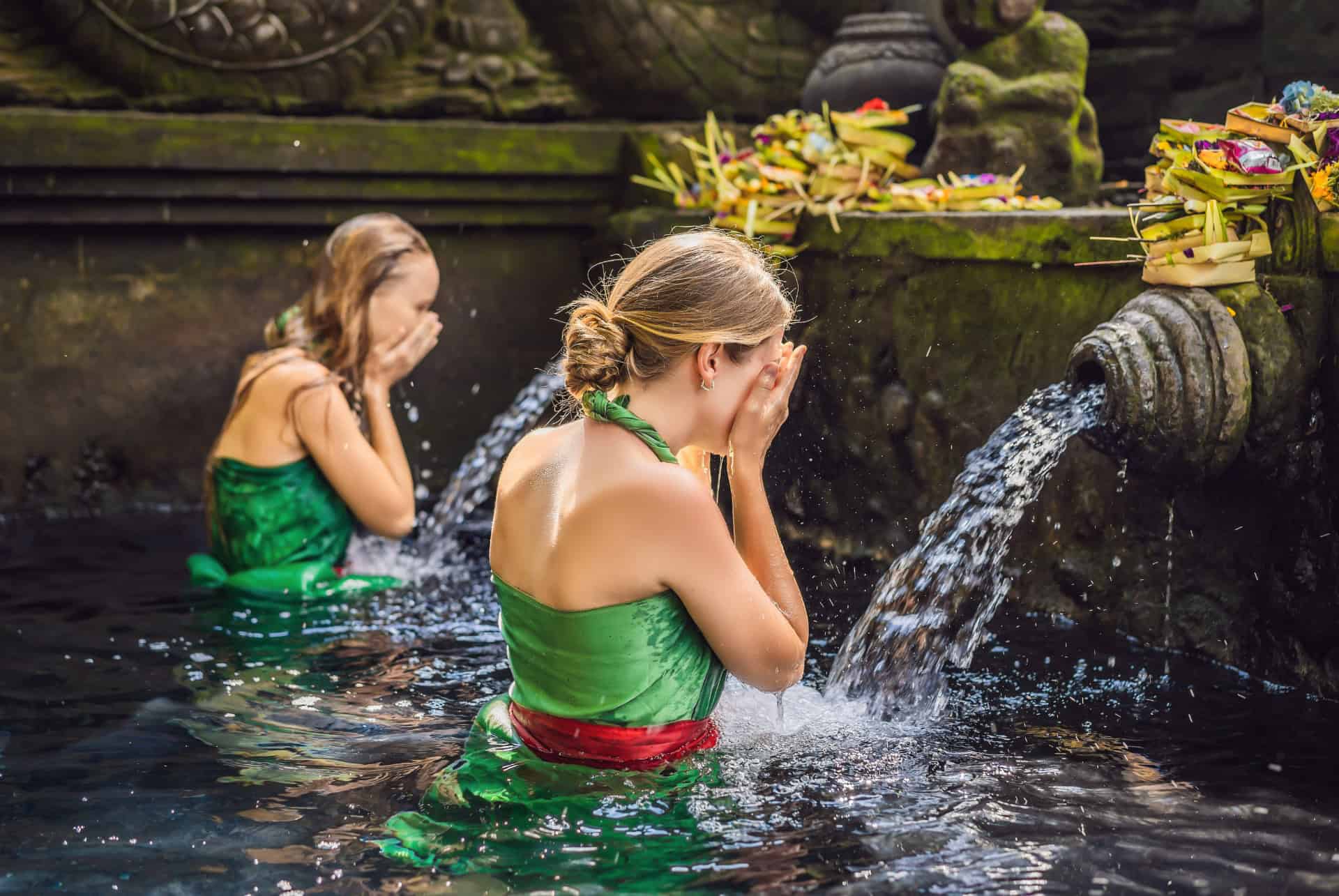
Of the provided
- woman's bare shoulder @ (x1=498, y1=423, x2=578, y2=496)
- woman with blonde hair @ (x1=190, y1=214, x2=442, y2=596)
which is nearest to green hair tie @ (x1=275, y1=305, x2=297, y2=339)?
woman with blonde hair @ (x1=190, y1=214, x2=442, y2=596)

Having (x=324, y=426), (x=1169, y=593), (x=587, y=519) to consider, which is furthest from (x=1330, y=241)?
(x=324, y=426)

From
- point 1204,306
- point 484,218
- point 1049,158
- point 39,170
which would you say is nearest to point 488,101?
point 484,218

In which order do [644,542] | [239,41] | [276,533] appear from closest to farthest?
[644,542] < [276,533] < [239,41]

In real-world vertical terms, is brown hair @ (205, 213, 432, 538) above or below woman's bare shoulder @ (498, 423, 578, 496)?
above

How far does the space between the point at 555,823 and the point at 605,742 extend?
0.59ft

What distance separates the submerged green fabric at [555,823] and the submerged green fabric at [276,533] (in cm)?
168

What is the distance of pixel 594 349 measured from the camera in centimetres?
248

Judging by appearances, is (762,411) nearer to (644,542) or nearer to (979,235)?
(644,542)

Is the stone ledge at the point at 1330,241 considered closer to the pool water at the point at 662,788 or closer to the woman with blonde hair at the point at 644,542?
the pool water at the point at 662,788

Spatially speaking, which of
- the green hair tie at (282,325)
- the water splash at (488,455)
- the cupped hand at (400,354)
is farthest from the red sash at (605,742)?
the water splash at (488,455)

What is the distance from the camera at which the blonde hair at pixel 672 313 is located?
96.7 inches

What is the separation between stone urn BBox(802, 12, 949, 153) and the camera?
5367mm

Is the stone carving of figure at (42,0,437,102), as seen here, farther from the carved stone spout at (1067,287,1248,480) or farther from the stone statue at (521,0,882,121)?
the carved stone spout at (1067,287,1248,480)

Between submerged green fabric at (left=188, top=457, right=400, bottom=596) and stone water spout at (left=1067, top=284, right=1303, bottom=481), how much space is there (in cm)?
225
